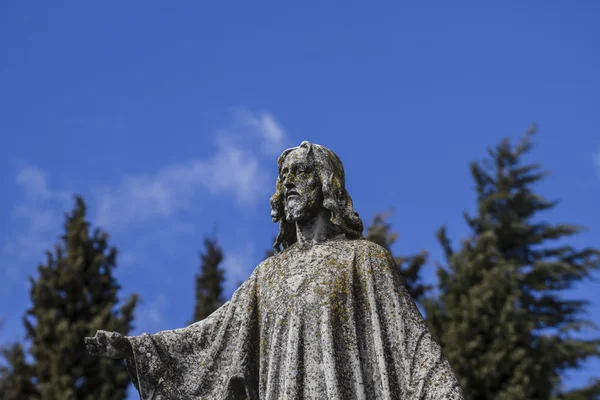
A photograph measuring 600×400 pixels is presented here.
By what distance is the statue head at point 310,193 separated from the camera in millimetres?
8867

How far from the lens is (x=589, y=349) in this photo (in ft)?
110

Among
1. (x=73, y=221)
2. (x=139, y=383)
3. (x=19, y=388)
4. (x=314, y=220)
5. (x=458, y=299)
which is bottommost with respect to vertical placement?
(x=139, y=383)

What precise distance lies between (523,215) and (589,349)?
5547 mm

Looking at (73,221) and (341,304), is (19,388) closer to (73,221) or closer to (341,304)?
(73,221)

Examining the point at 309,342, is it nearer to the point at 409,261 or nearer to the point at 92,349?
the point at 92,349

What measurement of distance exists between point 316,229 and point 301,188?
39 centimetres

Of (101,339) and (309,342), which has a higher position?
(101,339)

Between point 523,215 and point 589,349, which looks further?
point 523,215

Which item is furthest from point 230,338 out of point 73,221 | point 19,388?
point 73,221

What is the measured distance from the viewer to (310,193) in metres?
8.91

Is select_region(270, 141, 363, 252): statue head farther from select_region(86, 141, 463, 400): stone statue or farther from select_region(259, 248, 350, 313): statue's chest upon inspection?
select_region(259, 248, 350, 313): statue's chest

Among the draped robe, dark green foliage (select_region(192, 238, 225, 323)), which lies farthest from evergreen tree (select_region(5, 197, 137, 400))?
the draped robe

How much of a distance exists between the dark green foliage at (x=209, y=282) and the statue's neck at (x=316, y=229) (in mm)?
27694

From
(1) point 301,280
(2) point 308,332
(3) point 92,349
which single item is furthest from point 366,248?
(3) point 92,349
